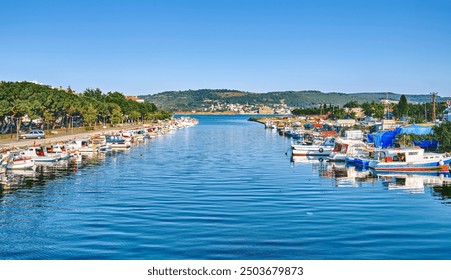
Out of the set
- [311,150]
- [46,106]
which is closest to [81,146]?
[46,106]

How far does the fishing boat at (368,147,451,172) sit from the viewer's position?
5191 cm

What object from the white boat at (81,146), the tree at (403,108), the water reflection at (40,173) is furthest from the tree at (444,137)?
the tree at (403,108)

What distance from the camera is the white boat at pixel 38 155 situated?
58.5 meters

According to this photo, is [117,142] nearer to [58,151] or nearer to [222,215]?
[58,151]

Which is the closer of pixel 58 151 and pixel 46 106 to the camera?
pixel 58 151

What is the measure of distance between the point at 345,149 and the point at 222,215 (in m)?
37.8

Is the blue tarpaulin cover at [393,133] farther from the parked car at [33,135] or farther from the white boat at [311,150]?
the parked car at [33,135]

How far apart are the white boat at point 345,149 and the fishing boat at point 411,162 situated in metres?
10.5

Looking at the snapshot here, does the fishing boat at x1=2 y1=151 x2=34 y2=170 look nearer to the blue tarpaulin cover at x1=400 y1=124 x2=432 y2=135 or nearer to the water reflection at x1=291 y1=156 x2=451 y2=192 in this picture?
the water reflection at x1=291 y1=156 x2=451 y2=192

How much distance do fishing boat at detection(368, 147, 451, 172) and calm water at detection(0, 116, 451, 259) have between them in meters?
2.65

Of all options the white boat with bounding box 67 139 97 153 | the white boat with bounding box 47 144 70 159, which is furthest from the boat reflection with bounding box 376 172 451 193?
the white boat with bounding box 67 139 97 153

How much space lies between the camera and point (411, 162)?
52656mm

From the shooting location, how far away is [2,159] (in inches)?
1992
